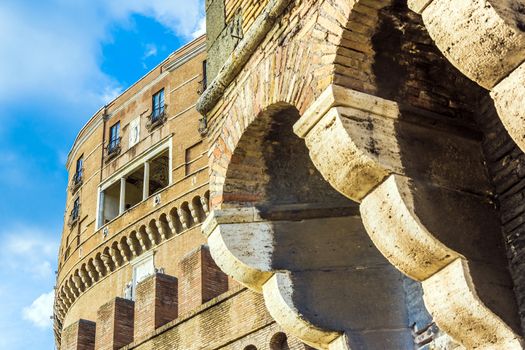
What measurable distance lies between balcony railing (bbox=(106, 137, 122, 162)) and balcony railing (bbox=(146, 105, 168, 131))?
1.59m

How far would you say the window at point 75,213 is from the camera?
1144 inches

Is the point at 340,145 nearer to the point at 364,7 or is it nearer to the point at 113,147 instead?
the point at 364,7

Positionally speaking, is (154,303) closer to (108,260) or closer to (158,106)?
(108,260)

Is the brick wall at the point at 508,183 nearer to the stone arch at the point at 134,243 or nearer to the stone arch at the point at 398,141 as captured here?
the stone arch at the point at 398,141

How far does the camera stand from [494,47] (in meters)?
3.06

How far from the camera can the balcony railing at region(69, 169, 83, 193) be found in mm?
29562

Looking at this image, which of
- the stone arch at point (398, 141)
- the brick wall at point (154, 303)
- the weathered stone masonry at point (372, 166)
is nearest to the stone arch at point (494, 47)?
the weathered stone masonry at point (372, 166)

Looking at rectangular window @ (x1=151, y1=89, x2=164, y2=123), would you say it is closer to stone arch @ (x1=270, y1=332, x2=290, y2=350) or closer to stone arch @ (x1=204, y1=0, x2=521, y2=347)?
stone arch @ (x1=270, y1=332, x2=290, y2=350)

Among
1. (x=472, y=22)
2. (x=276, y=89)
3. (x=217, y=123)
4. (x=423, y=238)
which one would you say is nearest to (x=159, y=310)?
(x=217, y=123)

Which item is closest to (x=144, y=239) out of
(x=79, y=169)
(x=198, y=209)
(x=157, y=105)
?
(x=198, y=209)

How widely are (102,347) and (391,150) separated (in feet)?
28.5

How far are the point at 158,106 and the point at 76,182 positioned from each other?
4.66m

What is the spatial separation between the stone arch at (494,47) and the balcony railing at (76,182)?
27130 mm

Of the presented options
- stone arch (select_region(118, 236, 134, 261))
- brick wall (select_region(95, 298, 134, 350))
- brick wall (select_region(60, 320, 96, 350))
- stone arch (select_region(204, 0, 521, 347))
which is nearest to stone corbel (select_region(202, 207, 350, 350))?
stone arch (select_region(204, 0, 521, 347))
